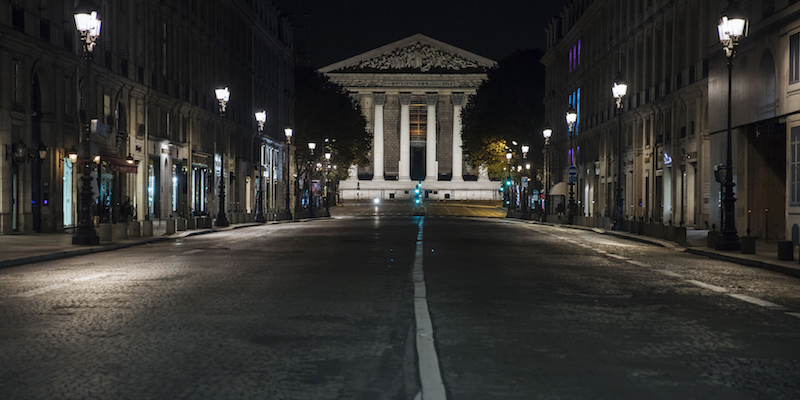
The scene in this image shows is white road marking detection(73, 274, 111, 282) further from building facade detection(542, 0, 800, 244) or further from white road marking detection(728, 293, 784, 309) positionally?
building facade detection(542, 0, 800, 244)

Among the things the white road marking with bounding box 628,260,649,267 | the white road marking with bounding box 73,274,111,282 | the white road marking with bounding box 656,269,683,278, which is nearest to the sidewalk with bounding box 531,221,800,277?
the white road marking with bounding box 656,269,683,278

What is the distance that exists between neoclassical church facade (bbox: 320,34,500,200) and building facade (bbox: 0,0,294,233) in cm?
7293

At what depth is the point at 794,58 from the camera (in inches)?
Answer: 992

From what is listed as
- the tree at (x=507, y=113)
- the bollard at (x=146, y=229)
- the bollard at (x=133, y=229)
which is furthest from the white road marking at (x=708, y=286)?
the tree at (x=507, y=113)

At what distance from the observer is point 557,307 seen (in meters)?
10.5

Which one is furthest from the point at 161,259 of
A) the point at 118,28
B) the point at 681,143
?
the point at 681,143

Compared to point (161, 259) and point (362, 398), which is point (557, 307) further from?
point (161, 259)

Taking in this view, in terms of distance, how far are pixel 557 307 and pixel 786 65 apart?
18164 mm

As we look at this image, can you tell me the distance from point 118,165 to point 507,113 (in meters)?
45.7

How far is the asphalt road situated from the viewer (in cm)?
622

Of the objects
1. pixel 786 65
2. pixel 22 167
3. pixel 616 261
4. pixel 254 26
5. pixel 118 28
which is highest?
pixel 254 26

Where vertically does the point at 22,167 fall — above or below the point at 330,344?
above

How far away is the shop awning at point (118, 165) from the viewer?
124ft

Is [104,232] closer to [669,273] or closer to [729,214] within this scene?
[669,273]
